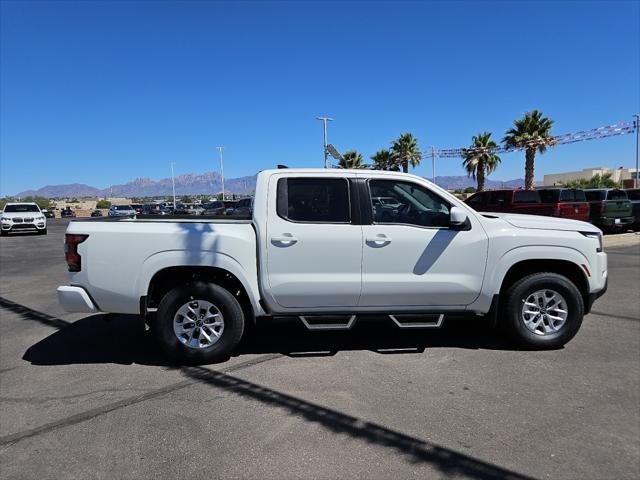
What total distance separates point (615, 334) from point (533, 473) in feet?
11.3

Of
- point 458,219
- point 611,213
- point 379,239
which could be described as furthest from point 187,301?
point 611,213

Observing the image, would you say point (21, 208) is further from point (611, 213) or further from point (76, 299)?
point (611, 213)

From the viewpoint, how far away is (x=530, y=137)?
3572 cm

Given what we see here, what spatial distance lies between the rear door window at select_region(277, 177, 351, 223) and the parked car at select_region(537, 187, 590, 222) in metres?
13.0

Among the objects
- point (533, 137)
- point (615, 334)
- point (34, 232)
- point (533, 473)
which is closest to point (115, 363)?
point (533, 473)

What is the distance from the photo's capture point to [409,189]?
481 centimetres

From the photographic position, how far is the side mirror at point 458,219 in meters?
4.52

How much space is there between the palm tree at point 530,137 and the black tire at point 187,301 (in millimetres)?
36524

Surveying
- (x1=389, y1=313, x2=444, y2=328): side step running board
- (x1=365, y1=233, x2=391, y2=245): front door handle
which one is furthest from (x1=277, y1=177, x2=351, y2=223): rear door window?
(x1=389, y1=313, x2=444, y2=328): side step running board

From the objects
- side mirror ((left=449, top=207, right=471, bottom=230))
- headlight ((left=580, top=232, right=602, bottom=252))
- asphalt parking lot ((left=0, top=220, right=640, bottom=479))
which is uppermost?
side mirror ((left=449, top=207, right=471, bottom=230))

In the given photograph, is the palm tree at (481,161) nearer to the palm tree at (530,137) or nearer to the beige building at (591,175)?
the palm tree at (530,137)

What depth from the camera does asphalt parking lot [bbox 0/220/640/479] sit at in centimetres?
292

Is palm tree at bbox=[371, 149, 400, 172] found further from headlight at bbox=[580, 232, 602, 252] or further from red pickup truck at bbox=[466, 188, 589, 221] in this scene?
headlight at bbox=[580, 232, 602, 252]

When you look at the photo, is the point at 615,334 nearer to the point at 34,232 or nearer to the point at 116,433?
the point at 116,433
